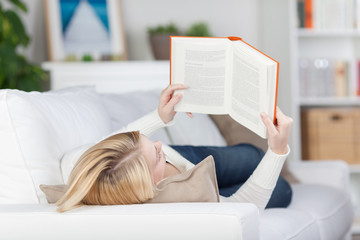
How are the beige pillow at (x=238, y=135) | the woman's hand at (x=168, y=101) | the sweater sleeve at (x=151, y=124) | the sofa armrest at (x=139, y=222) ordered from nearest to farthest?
1. the sofa armrest at (x=139, y=222)
2. the woman's hand at (x=168, y=101)
3. the sweater sleeve at (x=151, y=124)
4. the beige pillow at (x=238, y=135)

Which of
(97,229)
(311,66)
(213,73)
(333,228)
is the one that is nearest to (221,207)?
(97,229)

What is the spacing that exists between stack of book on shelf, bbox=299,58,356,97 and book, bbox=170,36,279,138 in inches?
95.2

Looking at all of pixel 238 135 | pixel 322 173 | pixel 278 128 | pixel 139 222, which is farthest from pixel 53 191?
pixel 322 173

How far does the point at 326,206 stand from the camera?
2586 millimetres

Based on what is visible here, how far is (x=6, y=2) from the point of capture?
4398 millimetres

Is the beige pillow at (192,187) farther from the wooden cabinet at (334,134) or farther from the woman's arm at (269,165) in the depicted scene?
the wooden cabinet at (334,134)

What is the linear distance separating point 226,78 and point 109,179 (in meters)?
0.44

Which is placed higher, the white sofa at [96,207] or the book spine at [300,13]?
the book spine at [300,13]

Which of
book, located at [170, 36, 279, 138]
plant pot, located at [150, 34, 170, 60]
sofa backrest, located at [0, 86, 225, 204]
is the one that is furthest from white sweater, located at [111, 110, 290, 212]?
plant pot, located at [150, 34, 170, 60]

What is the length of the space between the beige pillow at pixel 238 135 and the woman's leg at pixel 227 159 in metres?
0.61

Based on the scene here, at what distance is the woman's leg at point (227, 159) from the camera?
214cm

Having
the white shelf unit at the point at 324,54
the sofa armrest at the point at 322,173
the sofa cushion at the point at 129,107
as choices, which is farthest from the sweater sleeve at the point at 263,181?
the white shelf unit at the point at 324,54

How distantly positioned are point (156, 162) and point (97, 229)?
30cm

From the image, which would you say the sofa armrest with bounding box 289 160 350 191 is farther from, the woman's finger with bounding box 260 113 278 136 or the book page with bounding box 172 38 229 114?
the woman's finger with bounding box 260 113 278 136
